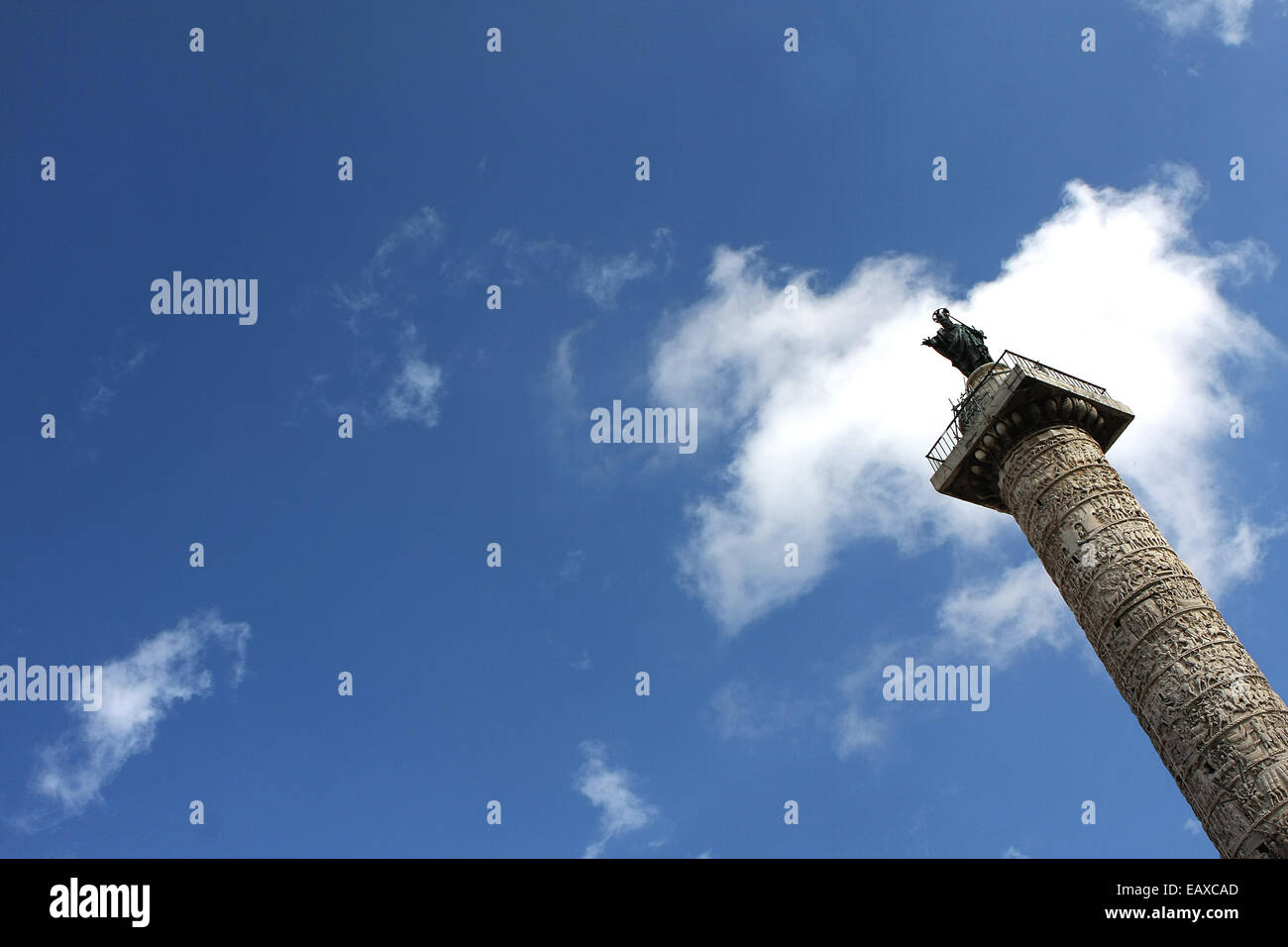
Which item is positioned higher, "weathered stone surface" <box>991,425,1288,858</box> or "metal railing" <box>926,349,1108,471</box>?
Answer: "metal railing" <box>926,349,1108,471</box>

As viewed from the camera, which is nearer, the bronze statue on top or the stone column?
the stone column

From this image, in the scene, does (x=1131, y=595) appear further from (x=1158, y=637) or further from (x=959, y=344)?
(x=959, y=344)

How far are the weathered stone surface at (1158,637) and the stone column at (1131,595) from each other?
0.06 ft

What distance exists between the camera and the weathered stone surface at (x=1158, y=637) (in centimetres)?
1137

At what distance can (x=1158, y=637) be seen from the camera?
1255cm

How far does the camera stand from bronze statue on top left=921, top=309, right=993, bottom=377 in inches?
666

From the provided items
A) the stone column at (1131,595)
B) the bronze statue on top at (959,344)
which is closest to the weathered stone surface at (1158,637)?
the stone column at (1131,595)

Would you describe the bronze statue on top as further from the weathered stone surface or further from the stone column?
the weathered stone surface

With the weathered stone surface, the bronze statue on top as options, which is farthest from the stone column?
the bronze statue on top

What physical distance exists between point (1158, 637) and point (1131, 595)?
2.24 feet

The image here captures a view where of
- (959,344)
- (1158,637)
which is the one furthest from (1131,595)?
(959,344)

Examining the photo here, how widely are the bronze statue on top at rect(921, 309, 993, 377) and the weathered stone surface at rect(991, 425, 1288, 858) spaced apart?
81.5 inches

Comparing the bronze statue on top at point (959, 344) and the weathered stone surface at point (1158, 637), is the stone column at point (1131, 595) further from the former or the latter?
the bronze statue on top at point (959, 344)
